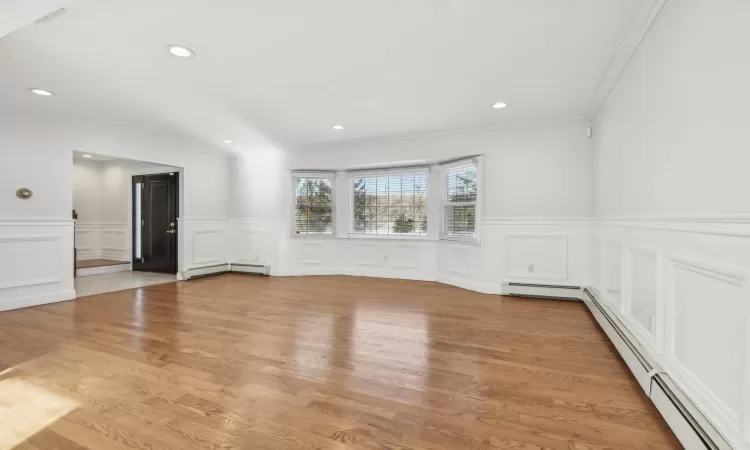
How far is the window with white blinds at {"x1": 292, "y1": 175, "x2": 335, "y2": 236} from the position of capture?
6.42 metres

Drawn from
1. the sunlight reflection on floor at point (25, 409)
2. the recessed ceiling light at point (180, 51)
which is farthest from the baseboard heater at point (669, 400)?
the recessed ceiling light at point (180, 51)

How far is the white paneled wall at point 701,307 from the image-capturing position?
1.26m

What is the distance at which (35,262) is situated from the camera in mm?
4121

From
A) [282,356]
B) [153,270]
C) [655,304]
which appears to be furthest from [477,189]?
[153,270]

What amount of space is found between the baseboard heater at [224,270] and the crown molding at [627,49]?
5564mm

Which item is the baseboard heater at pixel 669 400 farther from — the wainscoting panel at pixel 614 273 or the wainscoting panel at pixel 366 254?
the wainscoting panel at pixel 366 254

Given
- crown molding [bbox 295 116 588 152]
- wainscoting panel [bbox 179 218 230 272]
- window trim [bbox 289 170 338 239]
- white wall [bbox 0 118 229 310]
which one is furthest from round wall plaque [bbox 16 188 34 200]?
crown molding [bbox 295 116 588 152]

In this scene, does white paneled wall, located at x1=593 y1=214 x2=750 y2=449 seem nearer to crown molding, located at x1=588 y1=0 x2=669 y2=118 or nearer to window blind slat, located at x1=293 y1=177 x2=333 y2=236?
crown molding, located at x1=588 y1=0 x2=669 y2=118

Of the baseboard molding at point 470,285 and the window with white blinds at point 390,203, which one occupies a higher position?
the window with white blinds at point 390,203

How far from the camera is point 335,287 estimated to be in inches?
202

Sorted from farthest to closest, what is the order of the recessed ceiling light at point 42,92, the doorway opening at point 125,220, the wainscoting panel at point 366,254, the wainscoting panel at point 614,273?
the doorway opening at point 125,220 → the wainscoting panel at point 366,254 → the recessed ceiling light at point 42,92 → the wainscoting panel at point 614,273

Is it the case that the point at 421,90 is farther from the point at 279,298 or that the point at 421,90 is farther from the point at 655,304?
the point at 279,298

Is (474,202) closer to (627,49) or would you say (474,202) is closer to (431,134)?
(431,134)

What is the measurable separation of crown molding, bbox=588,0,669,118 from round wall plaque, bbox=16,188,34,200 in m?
6.14
